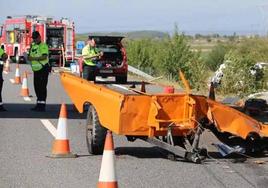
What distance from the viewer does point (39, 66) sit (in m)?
16.2

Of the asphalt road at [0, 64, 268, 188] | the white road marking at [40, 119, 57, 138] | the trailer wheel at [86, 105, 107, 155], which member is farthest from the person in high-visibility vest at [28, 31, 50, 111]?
the trailer wheel at [86, 105, 107, 155]

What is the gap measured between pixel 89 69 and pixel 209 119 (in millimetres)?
10991

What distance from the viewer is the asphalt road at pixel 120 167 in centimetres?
803

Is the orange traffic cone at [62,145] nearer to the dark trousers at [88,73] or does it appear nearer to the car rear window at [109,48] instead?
the dark trousers at [88,73]

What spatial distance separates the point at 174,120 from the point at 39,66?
758cm

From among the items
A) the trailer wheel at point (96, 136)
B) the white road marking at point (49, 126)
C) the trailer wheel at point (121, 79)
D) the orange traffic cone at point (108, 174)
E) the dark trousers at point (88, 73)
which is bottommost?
the trailer wheel at point (121, 79)

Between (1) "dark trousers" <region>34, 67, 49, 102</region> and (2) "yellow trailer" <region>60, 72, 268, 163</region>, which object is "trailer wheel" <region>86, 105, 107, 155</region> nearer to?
(2) "yellow trailer" <region>60, 72, 268, 163</region>

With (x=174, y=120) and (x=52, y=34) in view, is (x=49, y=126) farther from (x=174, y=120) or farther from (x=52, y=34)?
(x=52, y=34)

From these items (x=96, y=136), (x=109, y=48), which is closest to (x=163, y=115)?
(x=96, y=136)

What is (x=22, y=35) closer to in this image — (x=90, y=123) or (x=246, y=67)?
(x=246, y=67)

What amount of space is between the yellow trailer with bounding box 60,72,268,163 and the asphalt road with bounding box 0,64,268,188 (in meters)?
0.30

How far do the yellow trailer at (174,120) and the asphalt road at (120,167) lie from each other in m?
0.30

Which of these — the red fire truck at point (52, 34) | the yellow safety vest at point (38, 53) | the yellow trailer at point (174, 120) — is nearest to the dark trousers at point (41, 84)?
the yellow safety vest at point (38, 53)

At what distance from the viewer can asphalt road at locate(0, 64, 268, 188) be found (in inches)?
316
